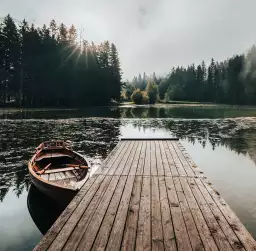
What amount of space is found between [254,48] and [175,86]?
40.5 metres

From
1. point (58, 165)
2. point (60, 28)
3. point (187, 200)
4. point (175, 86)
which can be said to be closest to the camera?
point (187, 200)

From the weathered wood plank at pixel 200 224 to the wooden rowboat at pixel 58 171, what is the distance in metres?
2.92

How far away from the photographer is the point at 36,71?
59.6 m

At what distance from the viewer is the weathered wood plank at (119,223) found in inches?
134

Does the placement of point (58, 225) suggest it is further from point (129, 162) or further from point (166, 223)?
point (129, 162)

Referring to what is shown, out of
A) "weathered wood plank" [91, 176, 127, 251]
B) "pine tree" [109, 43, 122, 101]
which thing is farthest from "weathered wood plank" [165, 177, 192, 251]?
"pine tree" [109, 43, 122, 101]

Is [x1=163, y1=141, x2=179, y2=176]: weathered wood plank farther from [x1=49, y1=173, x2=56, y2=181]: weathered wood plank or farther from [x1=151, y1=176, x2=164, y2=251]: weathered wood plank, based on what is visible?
[x1=49, y1=173, x2=56, y2=181]: weathered wood plank

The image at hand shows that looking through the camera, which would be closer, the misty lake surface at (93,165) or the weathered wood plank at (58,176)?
the misty lake surface at (93,165)

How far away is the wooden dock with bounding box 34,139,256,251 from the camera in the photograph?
3436 millimetres

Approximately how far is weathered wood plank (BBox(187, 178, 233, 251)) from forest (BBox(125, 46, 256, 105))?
8768 cm

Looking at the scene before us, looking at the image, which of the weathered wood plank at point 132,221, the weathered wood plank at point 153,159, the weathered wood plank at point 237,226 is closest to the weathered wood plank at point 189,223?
the weathered wood plank at point 237,226

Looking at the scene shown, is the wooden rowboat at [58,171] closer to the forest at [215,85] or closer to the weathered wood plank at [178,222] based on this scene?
the weathered wood plank at [178,222]

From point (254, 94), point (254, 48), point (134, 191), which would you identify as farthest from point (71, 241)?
point (254, 48)

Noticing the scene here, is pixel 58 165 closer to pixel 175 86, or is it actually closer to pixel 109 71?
pixel 109 71
